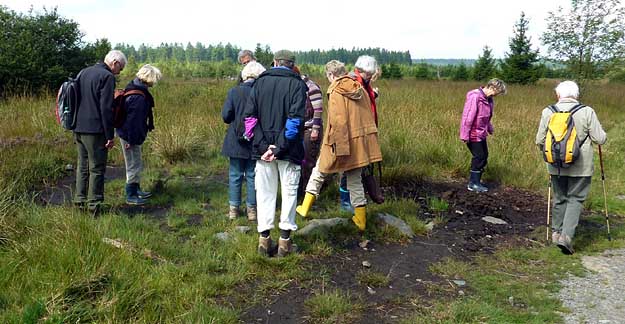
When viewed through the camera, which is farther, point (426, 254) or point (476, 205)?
point (476, 205)

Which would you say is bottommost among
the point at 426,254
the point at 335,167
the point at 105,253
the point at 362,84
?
the point at 426,254

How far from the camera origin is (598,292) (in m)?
4.26

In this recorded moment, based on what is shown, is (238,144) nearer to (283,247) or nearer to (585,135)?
(283,247)

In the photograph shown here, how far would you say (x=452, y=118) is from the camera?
11.0 metres

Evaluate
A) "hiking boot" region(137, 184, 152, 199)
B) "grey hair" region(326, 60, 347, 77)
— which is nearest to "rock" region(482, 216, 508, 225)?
"grey hair" region(326, 60, 347, 77)

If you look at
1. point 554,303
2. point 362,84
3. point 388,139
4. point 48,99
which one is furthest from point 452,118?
point 48,99

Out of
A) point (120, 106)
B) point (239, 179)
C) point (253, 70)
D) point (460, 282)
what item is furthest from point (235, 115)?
point (460, 282)

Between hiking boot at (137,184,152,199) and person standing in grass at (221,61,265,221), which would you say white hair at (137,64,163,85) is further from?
hiking boot at (137,184,152,199)

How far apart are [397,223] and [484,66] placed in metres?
31.8

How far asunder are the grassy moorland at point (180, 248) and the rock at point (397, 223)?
0.47 ft

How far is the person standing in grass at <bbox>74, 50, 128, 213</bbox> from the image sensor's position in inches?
210

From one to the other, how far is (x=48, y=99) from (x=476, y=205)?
10515 millimetres

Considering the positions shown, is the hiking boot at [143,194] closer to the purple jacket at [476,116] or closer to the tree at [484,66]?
the purple jacket at [476,116]

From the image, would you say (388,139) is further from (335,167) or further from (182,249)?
(182,249)
